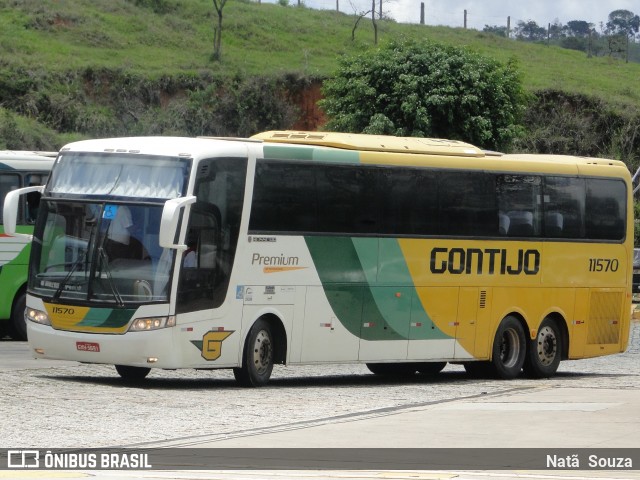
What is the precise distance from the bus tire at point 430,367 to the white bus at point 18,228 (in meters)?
7.62

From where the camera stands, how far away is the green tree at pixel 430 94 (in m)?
48.0

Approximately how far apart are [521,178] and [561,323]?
2604 mm

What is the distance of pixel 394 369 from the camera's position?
73.0 ft

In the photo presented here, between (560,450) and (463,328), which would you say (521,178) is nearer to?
(463,328)

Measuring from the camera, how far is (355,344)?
19312 millimetres

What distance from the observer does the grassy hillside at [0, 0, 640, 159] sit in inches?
2309

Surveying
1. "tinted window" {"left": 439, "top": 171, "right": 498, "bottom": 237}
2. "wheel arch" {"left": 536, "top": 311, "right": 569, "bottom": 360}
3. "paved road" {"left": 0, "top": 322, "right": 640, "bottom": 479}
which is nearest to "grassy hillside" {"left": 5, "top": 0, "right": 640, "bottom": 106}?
"wheel arch" {"left": 536, "top": 311, "right": 569, "bottom": 360}

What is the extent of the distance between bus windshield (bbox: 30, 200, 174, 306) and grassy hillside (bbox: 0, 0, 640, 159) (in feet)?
107

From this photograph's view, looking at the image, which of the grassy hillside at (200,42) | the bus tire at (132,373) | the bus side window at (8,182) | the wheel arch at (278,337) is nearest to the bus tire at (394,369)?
the wheel arch at (278,337)

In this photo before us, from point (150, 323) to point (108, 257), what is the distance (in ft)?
3.29

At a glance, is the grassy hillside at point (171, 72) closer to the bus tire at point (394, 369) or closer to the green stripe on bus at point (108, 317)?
the bus tire at point (394, 369)

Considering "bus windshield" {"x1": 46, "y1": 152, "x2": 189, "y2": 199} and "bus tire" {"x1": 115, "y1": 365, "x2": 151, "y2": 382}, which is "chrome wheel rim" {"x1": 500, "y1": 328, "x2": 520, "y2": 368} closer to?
"bus tire" {"x1": 115, "y1": 365, "x2": 151, "y2": 382}

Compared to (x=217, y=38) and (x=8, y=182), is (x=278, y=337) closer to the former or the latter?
(x=8, y=182)

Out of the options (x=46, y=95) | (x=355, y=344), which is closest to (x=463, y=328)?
(x=355, y=344)
